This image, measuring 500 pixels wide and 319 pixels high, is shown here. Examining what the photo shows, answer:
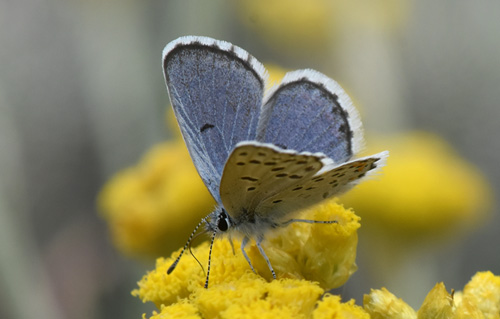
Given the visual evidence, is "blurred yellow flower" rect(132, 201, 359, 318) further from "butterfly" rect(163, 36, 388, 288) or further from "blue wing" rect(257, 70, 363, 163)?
A: "blue wing" rect(257, 70, 363, 163)

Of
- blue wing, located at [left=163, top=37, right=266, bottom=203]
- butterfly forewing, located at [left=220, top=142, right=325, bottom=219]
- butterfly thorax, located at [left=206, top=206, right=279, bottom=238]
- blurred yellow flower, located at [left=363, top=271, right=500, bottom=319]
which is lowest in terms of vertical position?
blurred yellow flower, located at [left=363, top=271, right=500, bottom=319]

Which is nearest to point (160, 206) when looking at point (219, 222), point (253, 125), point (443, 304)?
point (219, 222)

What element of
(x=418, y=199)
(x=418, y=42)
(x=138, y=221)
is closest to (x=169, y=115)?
(x=138, y=221)

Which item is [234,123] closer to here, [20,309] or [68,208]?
[20,309]

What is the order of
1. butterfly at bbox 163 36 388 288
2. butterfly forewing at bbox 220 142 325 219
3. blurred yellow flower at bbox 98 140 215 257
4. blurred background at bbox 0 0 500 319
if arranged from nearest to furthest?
1. butterfly forewing at bbox 220 142 325 219
2. butterfly at bbox 163 36 388 288
3. blurred yellow flower at bbox 98 140 215 257
4. blurred background at bbox 0 0 500 319

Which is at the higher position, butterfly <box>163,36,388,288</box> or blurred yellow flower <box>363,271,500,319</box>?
butterfly <box>163,36,388,288</box>

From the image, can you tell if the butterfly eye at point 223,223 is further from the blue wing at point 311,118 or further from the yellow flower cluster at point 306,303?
the blue wing at point 311,118

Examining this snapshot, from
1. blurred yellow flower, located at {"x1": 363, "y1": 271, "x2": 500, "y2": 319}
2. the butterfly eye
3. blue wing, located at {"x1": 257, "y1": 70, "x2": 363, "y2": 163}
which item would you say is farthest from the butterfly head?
blurred yellow flower, located at {"x1": 363, "y1": 271, "x2": 500, "y2": 319}

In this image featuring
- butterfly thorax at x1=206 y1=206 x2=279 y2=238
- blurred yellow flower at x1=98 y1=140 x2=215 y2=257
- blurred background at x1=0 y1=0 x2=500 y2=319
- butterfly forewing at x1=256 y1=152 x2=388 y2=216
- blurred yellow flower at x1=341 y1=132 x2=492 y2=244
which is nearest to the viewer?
butterfly forewing at x1=256 y1=152 x2=388 y2=216
